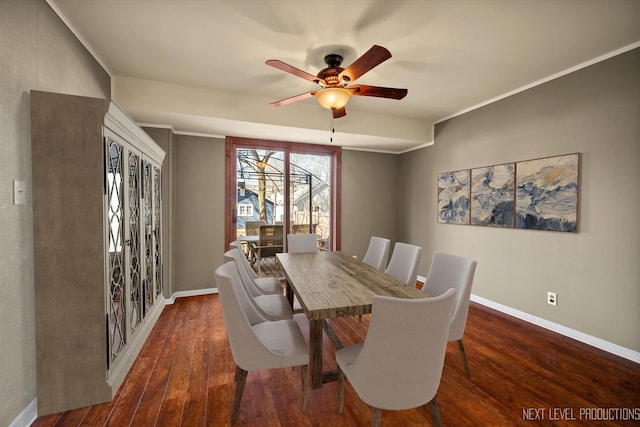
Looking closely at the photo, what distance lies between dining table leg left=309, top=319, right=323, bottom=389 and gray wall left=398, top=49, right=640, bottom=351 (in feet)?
8.71

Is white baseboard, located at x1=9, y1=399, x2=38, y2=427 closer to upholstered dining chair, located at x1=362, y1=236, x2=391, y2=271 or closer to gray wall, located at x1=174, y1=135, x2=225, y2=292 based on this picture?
gray wall, located at x1=174, y1=135, x2=225, y2=292

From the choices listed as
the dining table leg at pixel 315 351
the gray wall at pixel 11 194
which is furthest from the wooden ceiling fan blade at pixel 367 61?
the gray wall at pixel 11 194

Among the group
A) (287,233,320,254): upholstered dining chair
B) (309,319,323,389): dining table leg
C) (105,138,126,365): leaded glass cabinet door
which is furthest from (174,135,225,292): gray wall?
(309,319,323,389): dining table leg

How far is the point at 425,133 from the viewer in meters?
4.23

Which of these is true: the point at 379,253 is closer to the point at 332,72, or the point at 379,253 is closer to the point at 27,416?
the point at 332,72

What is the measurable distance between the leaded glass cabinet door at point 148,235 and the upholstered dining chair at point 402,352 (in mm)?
2304

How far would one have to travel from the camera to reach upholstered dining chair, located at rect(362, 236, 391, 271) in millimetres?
2910

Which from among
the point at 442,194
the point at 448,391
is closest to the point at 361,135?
the point at 442,194

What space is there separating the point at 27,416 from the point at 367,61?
298 centimetres

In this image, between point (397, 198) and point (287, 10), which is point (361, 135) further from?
point (287, 10)

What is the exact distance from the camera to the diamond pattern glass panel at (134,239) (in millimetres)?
2176

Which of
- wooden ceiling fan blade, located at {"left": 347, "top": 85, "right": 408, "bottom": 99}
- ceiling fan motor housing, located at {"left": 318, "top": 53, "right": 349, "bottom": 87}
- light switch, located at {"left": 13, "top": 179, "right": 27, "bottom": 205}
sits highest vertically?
ceiling fan motor housing, located at {"left": 318, "top": 53, "right": 349, "bottom": 87}

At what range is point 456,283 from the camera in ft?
6.57

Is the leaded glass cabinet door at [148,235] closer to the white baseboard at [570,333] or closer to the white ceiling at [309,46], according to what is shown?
the white ceiling at [309,46]
